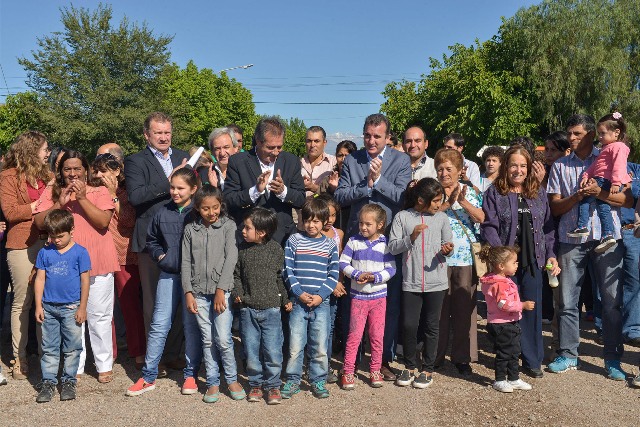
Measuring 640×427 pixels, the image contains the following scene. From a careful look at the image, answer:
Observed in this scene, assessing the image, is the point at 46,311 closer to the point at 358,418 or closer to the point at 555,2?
the point at 358,418

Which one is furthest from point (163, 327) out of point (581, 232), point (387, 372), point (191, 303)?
point (581, 232)

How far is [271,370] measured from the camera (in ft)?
16.4

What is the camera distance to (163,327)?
5.26m

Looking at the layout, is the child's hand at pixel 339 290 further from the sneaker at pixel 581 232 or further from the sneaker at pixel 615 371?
the sneaker at pixel 615 371

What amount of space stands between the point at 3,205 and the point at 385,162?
3.40 meters

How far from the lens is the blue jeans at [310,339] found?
5.09 meters

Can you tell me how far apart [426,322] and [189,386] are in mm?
2088

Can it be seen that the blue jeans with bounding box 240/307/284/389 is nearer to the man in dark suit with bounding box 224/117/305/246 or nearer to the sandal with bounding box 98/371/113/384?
the man in dark suit with bounding box 224/117/305/246

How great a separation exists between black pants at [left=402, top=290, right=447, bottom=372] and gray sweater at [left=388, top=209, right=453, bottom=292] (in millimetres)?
85

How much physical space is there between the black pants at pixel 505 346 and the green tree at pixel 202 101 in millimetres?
42158

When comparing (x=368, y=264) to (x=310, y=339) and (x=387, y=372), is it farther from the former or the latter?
(x=387, y=372)

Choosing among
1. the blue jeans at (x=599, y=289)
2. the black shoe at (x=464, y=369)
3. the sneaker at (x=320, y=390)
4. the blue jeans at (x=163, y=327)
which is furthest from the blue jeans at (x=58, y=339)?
the blue jeans at (x=599, y=289)

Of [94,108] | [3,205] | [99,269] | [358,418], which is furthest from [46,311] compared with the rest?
[94,108]

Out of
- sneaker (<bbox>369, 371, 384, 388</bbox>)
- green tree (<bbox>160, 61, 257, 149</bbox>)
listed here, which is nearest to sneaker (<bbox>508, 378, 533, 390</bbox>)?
sneaker (<bbox>369, 371, 384, 388</bbox>)
